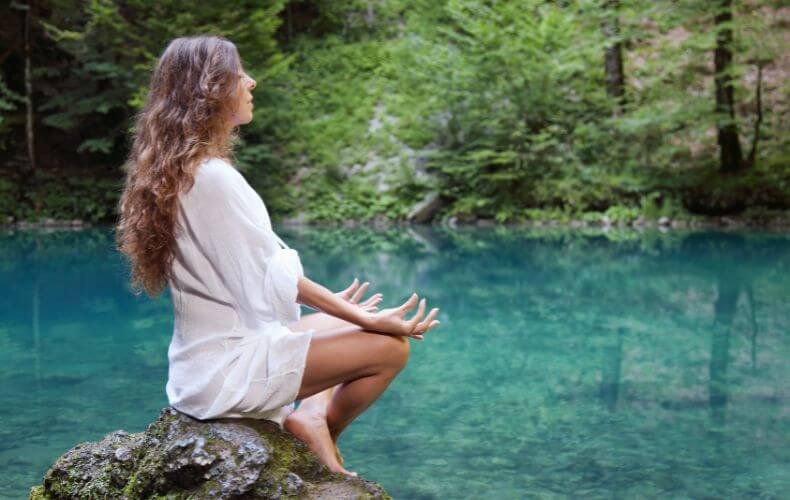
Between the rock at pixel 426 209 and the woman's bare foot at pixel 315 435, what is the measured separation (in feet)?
49.3

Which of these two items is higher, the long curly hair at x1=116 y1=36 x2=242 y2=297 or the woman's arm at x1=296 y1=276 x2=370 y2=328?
the long curly hair at x1=116 y1=36 x2=242 y2=297

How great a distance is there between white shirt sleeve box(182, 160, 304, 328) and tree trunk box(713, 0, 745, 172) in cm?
1336

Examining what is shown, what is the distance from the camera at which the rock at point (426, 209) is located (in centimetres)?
1775

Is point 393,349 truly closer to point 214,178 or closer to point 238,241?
point 238,241

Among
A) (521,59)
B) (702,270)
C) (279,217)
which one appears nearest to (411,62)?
(521,59)

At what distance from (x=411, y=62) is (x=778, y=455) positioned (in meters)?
16.7

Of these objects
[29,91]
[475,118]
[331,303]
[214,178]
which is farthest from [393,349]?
[29,91]

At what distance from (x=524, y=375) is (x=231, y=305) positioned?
343 cm

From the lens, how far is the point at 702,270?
10.2 m

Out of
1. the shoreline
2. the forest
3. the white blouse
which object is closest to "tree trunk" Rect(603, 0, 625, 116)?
the forest

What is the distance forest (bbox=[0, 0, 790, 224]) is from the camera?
15.7m

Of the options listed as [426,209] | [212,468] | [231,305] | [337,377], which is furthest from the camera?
[426,209]

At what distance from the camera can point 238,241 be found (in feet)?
8.05

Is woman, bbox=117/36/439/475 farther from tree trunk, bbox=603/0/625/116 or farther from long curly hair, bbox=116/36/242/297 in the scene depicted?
tree trunk, bbox=603/0/625/116
